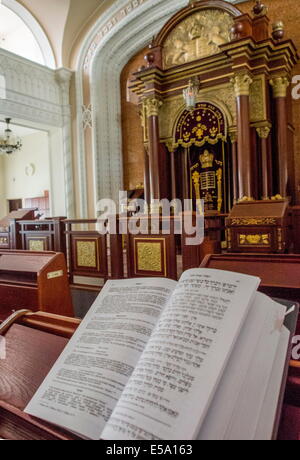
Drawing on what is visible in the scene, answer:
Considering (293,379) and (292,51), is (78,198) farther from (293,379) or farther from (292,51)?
(293,379)

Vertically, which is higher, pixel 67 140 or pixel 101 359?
pixel 67 140

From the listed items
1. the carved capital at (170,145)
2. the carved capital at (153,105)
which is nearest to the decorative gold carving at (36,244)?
the carved capital at (170,145)

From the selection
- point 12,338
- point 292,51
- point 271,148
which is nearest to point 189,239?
point 12,338

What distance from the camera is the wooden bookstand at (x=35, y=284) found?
97.7 inches

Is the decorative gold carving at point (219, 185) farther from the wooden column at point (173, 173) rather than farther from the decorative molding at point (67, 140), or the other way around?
the decorative molding at point (67, 140)

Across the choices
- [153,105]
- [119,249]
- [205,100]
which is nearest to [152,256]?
[119,249]

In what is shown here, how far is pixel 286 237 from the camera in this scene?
4.08m

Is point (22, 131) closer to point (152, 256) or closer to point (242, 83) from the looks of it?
point (242, 83)

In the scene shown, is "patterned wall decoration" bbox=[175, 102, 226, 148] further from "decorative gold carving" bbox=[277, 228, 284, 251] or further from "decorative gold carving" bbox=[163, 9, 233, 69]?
"decorative gold carving" bbox=[277, 228, 284, 251]

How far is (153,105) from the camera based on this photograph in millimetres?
6754

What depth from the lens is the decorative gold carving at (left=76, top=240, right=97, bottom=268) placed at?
4.09 meters

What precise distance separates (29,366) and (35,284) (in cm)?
164

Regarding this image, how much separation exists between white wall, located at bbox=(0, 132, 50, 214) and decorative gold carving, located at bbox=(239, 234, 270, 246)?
9.48m

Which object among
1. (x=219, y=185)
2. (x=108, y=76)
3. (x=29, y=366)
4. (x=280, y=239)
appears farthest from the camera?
(x=108, y=76)
